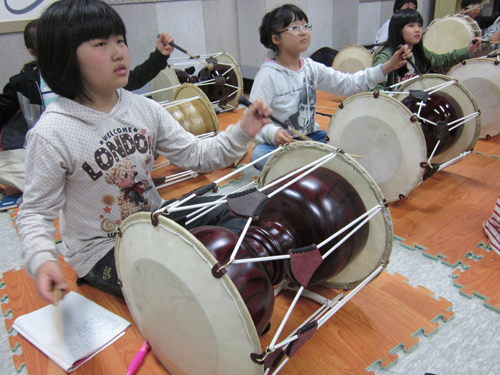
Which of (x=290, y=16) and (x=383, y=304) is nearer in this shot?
(x=383, y=304)

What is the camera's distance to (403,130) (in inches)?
61.7

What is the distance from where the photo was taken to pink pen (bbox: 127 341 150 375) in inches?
40.9

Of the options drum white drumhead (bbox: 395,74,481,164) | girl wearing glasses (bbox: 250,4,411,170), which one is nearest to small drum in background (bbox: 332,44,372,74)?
drum white drumhead (bbox: 395,74,481,164)

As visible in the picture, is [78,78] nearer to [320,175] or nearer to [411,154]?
[320,175]

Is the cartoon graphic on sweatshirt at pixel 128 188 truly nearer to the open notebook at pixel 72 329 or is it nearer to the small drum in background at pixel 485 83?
the open notebook at pixel 72 329

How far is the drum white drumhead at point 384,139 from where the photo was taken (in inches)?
61.2

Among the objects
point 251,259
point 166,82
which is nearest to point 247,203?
point 251,259

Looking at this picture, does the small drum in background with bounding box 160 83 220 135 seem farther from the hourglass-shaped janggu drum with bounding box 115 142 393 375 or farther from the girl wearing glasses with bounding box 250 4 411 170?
the hourglass-shaped janggu drum with bounding box 115 142 393 375

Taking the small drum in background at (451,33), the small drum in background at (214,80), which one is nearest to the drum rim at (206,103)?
the small drum in background at (214,80)

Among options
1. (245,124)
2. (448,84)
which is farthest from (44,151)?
(448,84)

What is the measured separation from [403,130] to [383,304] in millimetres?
753

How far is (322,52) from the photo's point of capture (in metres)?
4.22

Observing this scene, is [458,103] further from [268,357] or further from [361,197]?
[268,357]

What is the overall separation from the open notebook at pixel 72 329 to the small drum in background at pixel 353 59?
118 inches
